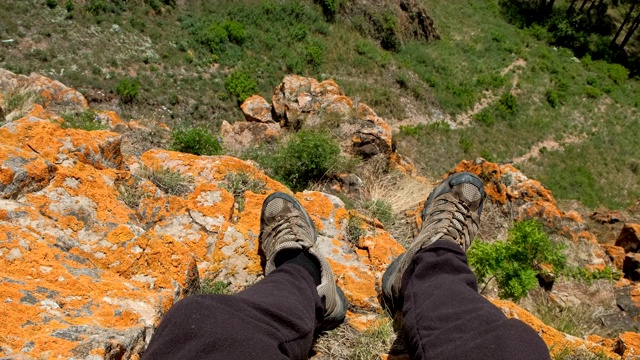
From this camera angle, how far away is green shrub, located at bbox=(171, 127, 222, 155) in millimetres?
5742

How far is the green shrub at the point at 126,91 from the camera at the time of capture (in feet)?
37.0

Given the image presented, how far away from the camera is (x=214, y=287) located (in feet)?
8.68

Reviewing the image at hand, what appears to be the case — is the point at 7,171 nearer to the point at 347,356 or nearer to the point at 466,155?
the point at 347,356

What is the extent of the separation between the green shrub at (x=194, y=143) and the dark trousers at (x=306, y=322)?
3.70 metres

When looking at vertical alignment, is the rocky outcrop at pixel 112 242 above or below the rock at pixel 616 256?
above

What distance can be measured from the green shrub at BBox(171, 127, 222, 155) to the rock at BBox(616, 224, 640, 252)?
739 centimetres

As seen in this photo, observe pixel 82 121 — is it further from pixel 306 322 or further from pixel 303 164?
pixel 306 322

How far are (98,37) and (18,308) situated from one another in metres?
12.4

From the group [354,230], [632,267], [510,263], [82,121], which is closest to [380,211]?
[354,230]

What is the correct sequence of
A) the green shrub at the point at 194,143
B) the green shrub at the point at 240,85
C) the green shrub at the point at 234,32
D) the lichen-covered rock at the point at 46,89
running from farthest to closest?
the green shrub at the point at 234,32 < the green shrub at the point at 240,85 < the lichen-covered rock at the point at 46,89 < the green shrub at the point at 194,143

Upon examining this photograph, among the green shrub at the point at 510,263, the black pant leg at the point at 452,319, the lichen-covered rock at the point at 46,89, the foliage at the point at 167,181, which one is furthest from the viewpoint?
the lichen-covered rock at the point at 46,89

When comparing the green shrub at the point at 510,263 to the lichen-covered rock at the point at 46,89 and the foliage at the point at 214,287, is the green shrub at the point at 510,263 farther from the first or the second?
the lichen-covered rock at the point at 46,89

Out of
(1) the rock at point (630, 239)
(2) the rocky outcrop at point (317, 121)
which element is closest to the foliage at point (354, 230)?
(2) the rocky outcrop at point (317, 121)

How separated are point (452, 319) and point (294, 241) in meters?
1.07
